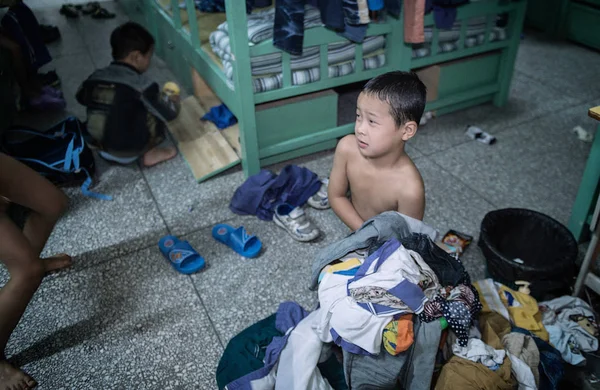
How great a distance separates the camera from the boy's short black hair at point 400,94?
1.73m

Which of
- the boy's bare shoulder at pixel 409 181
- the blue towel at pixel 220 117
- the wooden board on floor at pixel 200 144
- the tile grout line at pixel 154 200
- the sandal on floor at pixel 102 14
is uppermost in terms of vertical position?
the boy's bare shoulder at pixel 409 181

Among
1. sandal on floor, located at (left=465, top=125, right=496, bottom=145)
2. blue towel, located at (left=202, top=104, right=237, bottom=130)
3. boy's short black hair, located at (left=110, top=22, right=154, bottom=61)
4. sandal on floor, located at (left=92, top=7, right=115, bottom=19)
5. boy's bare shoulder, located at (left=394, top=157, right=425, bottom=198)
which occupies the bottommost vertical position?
sandal on floor, located at (left=465, top=125, right=496, bottom=145)

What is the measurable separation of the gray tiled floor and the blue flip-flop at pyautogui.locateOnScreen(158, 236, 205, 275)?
0.05m

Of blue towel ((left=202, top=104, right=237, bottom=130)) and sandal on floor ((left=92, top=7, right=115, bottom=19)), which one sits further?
sandal on floor ((left=92, top=7, right=115, bottom=19))

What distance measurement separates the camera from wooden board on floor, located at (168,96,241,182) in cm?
303

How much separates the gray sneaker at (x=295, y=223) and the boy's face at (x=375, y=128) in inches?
30.8

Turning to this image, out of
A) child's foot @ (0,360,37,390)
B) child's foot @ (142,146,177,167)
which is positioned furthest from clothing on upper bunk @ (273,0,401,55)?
child's foot @ (0,360,37,390)

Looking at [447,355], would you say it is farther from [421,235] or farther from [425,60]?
[425,60]

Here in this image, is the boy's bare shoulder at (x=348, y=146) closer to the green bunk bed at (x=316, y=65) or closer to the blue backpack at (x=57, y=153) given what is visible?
the green bunk bed at (x=316, y=65)

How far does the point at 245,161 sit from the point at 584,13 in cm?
391

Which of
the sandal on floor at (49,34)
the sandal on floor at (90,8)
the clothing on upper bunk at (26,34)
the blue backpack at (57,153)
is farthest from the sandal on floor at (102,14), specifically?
the blue backpack at (57,153)

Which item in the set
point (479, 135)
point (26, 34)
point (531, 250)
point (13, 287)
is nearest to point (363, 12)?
point (479, 135)

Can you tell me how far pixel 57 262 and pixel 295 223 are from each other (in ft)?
3.92

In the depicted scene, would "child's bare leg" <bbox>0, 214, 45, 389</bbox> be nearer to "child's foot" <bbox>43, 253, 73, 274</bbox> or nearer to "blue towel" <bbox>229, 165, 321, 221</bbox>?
"child's foot" <bbox>43, 253, 73, 274</bbox>
